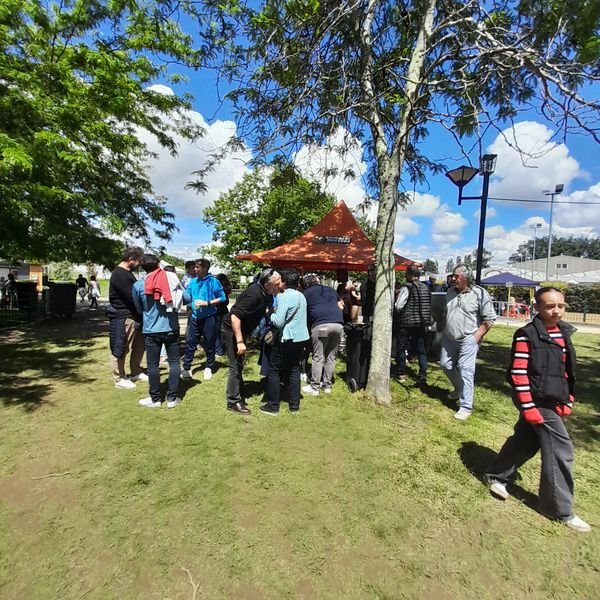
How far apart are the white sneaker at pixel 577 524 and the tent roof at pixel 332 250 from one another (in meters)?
5.58

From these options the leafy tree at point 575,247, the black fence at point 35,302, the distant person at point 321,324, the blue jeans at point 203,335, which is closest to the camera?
the distant person at point 321,324

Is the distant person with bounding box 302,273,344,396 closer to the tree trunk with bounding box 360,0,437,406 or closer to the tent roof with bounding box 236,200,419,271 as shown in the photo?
the tree trunk with bounding box 360,0,437,406

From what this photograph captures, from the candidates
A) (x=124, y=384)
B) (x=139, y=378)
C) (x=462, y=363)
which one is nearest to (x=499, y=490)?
(x=462, y=363)

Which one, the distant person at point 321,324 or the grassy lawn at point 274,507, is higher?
the distant person at point 321,324

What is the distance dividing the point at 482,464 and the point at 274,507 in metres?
2.07

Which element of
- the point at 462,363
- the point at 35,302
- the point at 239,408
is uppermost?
the point at 462,363

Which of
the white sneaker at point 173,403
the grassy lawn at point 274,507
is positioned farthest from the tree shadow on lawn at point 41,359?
the white sneaker at point 173,403

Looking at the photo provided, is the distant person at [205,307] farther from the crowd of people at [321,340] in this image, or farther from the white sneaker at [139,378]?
the white sneaker at [139,378]

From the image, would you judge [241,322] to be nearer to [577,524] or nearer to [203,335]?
[203,335]

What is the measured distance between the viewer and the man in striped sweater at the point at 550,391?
2613 mm

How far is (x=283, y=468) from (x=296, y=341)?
1446 mm

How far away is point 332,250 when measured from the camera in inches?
337

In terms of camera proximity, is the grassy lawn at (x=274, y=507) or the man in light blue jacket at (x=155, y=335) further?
the man in light blue jacket at (x=155, y=335)

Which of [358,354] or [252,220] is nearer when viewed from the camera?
[358,354]
